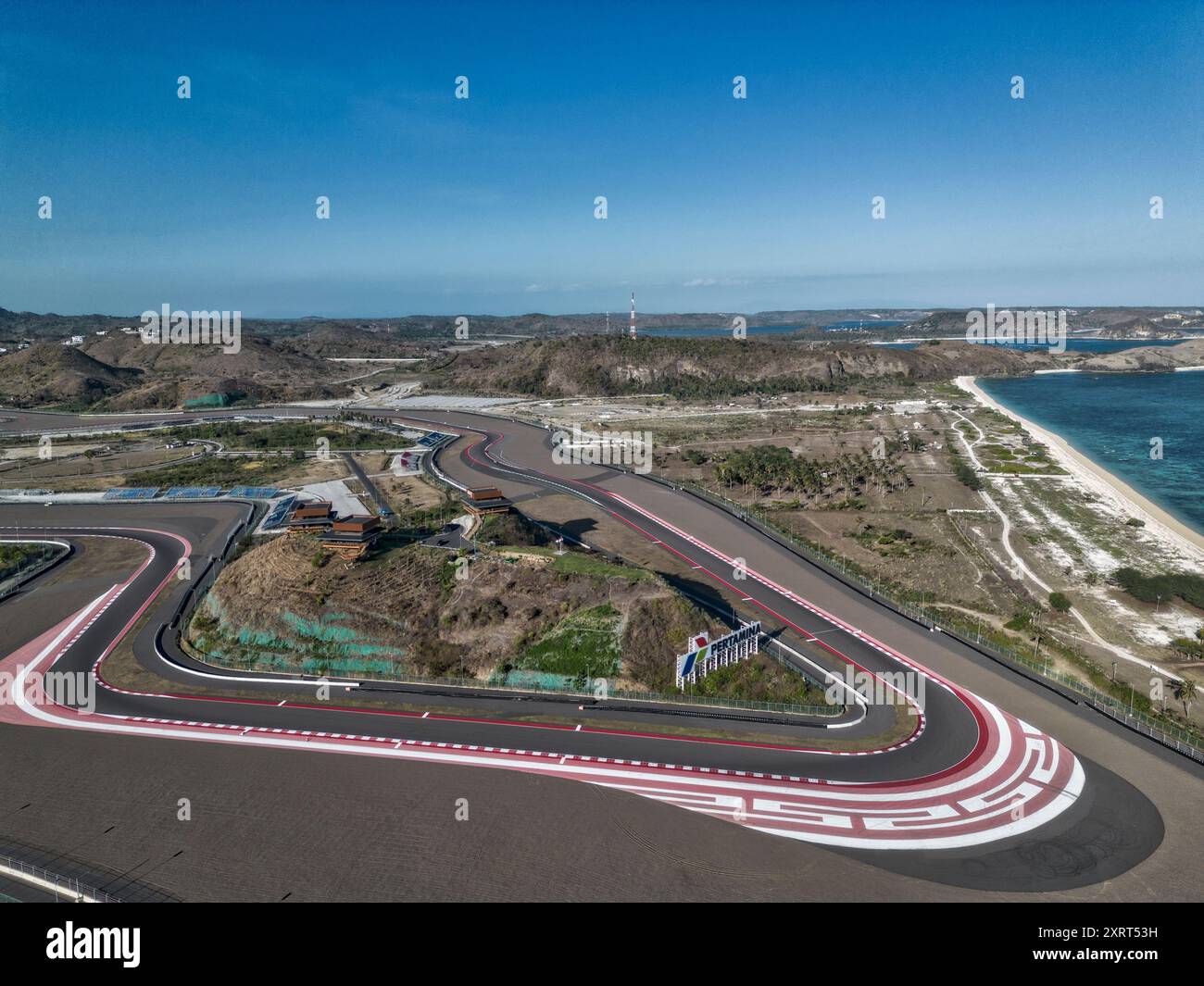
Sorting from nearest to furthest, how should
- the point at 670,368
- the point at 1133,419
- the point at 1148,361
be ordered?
the point at 1133,419 → the point at 670,368 → the point at 1148,361

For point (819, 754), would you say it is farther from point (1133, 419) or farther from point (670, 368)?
point (670, 368)

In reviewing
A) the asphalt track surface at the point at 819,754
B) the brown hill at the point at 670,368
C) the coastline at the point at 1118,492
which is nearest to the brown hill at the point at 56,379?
the brown hill at the point at 670,368

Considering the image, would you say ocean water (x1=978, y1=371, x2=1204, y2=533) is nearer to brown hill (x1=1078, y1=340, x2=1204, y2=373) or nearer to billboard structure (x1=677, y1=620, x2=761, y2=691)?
brown hill (x1=1078, y1=340, x2=1204, y2=373)

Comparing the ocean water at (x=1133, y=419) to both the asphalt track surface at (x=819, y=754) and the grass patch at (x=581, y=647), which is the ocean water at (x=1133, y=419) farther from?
the grass patch at (x=581, y=647)

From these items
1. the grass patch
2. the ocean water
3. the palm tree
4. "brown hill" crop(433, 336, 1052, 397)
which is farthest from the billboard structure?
"brown hill" crop(433, 336, 1052, 397)

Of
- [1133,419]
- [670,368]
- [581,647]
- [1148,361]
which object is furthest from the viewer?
[1148,361]

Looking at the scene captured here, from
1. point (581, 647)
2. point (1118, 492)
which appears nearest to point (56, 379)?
point (581, 647)

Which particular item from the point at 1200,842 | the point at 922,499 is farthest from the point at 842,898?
the point at 922,499
